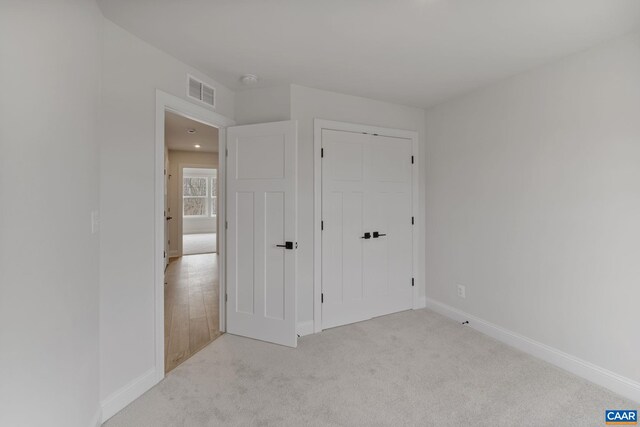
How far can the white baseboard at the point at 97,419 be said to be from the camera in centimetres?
165

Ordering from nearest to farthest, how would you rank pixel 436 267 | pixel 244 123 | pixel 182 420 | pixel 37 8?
pixel 37 8, pixel 182 420, pixel 244 123, pixel 436 267

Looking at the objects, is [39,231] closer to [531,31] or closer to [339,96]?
[339,96]

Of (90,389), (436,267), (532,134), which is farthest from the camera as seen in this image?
(436,267)

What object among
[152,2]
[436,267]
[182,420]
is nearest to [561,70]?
[436,267]

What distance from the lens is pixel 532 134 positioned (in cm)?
256

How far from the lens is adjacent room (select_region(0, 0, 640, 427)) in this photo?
4.23 ft

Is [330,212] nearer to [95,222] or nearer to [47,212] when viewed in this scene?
[95,222]

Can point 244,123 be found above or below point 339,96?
below

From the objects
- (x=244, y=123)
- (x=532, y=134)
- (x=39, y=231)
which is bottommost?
(x=39, y=231)

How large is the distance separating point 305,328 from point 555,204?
8.17 ft

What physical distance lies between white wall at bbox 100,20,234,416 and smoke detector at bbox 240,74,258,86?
66 centimetres

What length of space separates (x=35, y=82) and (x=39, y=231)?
559mm

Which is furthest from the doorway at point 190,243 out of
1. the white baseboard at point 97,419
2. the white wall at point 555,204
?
the white wall at point 555,204

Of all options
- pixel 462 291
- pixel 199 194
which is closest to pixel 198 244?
pixel 199 194
